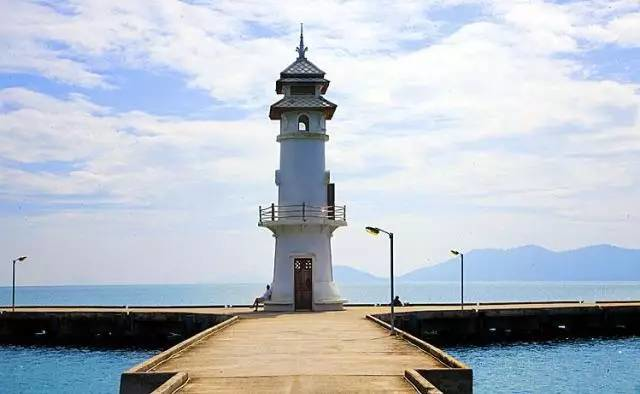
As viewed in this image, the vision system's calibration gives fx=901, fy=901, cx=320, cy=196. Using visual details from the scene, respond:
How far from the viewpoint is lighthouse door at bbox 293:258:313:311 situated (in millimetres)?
40781

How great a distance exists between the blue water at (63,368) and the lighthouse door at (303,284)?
6.96 meters

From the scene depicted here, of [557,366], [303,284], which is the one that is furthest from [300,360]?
[303,284]

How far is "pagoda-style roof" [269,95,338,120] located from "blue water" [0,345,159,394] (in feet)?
40.7

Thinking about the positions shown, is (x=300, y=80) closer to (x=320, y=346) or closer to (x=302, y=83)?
(x=302, y=83)

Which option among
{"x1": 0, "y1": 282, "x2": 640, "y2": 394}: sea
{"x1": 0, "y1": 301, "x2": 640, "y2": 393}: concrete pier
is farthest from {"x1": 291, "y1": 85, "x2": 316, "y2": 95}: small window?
{"x1": 0, "y1": 282, "x2": 640, "y2": 394}: sea

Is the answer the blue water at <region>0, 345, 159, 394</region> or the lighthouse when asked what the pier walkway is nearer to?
the blue water at <region>0, 345, 159, 394</region>

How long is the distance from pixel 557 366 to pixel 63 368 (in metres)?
20.5

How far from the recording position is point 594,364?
38531 millimetres

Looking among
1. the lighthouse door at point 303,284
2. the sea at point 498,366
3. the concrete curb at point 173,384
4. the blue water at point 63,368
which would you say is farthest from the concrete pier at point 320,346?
the lighthouse door at point 303,284

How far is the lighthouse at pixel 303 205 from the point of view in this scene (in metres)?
40.7

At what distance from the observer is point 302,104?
135 ft

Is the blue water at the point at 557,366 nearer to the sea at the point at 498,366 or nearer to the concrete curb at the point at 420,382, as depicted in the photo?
the sea at the point at 498,366

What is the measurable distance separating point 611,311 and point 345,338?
82.0ft

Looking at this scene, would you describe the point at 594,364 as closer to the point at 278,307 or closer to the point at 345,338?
the point at 278,307
